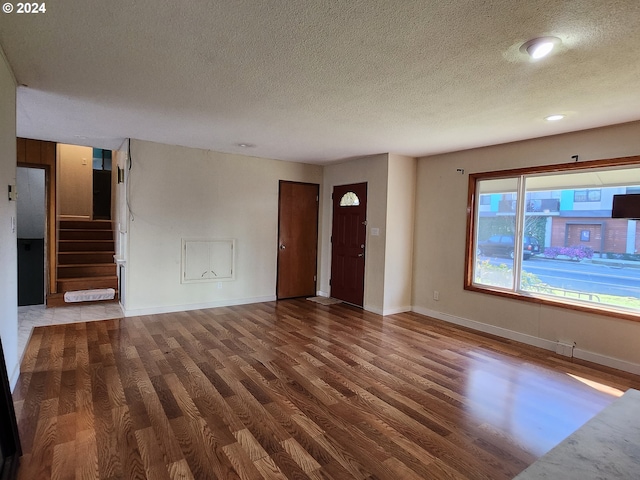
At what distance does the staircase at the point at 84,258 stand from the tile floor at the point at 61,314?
0.28 metres

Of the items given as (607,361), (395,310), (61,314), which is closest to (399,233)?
(395,310)

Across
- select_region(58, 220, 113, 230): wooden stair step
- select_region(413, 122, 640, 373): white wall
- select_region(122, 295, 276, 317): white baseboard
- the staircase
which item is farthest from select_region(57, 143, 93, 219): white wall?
select_region(413, 122, 640, 373): white wall

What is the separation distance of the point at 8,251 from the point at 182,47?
209 cm

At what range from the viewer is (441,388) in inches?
113

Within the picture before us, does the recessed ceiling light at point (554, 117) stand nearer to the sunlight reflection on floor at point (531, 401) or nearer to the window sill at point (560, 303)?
the window sill at point (560, 303)

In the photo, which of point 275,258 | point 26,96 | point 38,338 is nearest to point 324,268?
point 275,258

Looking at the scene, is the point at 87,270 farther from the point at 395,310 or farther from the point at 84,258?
the point at 395,310

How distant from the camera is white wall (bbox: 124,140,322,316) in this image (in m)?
4.76

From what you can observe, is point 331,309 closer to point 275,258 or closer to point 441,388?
point 275,258

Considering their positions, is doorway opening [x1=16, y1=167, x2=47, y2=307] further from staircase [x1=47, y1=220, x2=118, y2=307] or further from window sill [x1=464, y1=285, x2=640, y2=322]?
window sill [x1=464, y1=285, x2=640, y2=322]

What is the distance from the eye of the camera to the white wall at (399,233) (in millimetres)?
5191

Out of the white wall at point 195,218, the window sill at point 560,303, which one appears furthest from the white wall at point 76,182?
the window sill at point 560,303

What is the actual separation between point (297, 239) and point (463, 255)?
9.37 ft

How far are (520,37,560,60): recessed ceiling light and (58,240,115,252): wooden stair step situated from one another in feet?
23.7
